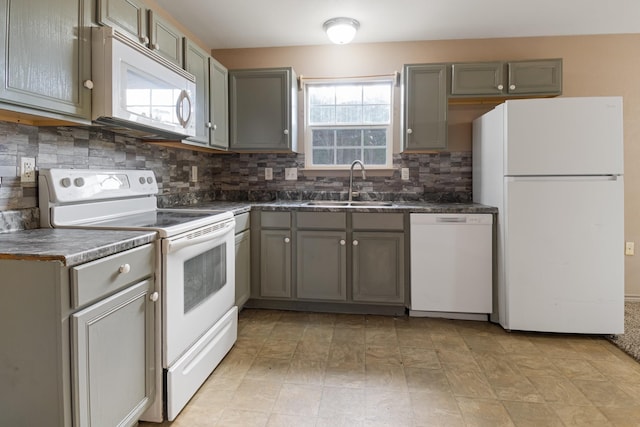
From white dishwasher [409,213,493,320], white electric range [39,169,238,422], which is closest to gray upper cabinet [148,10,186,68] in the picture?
white electric range [39,169,238,422]

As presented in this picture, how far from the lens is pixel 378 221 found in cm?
284

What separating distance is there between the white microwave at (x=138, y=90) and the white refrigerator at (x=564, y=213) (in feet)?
6.76

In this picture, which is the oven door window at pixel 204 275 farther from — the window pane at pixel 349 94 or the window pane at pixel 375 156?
the window pane at pixel 349 94

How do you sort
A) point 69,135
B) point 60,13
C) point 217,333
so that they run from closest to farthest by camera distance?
point 60,13 → point 69,135 → point 217,333

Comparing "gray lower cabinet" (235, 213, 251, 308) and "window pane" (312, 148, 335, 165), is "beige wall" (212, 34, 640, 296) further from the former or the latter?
"gray lower cabinet" (235, 213, 251, 308)

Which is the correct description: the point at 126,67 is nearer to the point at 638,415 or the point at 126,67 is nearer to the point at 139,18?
the point at 139,18

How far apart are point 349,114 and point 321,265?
1.45 meters

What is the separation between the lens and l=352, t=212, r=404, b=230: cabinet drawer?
2.82 meters

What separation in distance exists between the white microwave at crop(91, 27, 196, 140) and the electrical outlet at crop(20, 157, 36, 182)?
0.33m

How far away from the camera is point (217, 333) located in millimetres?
2098

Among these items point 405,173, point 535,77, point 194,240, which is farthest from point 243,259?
point 535,77

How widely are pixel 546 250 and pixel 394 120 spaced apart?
162 centimetres

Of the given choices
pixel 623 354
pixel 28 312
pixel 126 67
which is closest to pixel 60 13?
pixel 126 67

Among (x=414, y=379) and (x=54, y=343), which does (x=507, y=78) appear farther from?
(x=54, y=343)
